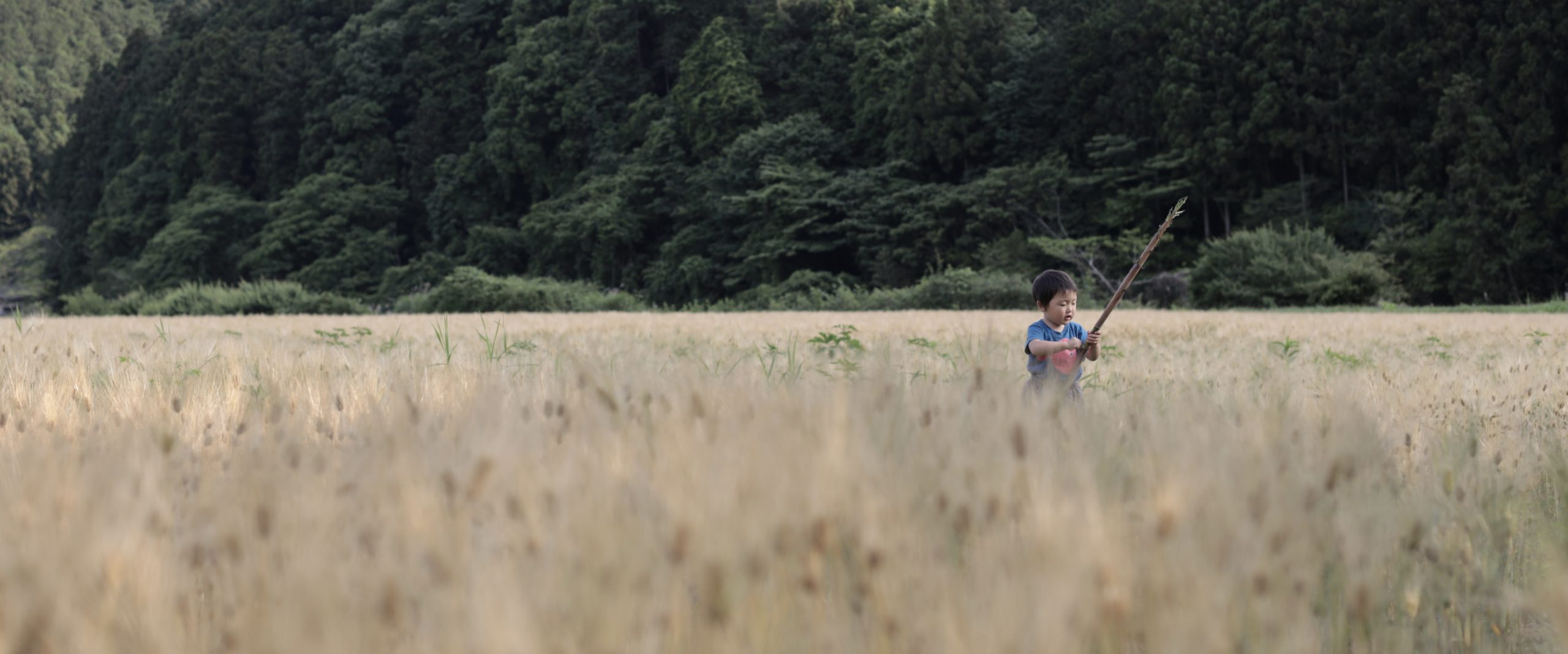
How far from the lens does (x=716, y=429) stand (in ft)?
6.47

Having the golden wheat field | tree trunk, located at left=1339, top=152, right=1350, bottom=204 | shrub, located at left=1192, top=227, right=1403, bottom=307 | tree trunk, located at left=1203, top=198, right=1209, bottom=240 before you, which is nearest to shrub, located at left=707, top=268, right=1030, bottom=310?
shrub, located at left=1192, top=227, right=1403, bottom=307

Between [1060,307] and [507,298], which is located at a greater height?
[507,298]

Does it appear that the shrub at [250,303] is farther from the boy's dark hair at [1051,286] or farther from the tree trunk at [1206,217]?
the boy's dark hair at [1051,286]

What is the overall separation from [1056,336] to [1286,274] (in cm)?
2417

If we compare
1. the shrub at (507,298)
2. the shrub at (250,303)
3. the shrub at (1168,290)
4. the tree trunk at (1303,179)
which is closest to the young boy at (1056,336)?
the shrub at (1168,290)

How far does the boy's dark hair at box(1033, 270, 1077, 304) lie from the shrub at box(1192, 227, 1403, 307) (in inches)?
884

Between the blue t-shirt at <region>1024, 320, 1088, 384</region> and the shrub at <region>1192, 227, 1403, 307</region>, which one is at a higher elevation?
the shrub at <region>1192, 227, 1403, 307</region>

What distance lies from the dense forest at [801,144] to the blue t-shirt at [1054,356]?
24.5 meters

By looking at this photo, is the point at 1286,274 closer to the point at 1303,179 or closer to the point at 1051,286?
the point at 1303,179

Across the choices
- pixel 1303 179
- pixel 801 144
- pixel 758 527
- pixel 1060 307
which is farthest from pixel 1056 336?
pixel 801 144

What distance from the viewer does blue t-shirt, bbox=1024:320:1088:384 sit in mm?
4047

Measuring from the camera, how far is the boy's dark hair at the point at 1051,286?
4.24 meters

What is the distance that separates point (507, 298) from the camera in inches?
1193

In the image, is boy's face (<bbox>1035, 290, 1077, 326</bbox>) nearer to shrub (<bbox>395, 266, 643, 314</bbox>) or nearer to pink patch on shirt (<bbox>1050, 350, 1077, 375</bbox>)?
pink patch on shirt (<bbox>1050, 350, 1077, 375</bbox>)
